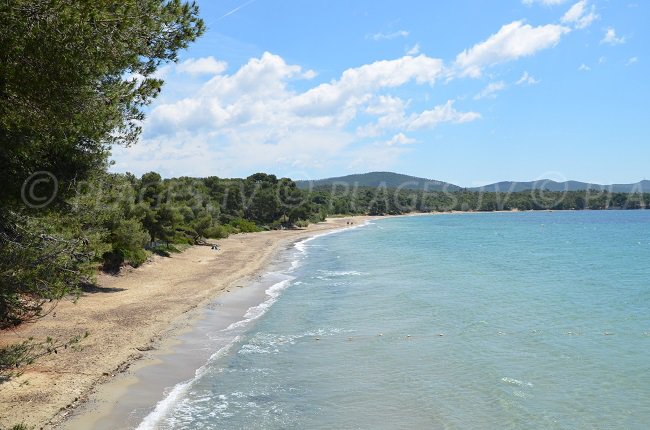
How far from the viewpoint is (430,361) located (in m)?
17.3

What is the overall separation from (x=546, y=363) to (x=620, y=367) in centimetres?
229

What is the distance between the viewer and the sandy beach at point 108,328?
12.1 metres

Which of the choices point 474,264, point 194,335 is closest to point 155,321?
point 194,335

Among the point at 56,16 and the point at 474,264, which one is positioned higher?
the point at 56,16

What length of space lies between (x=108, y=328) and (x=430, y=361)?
1174 cm

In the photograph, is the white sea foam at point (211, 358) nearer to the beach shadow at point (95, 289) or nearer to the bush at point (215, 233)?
the beach shadow at point (95, 289)

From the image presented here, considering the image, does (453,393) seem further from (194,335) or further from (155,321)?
(155,321)

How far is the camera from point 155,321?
70.8ft

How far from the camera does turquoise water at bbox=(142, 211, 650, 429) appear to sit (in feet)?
41.9

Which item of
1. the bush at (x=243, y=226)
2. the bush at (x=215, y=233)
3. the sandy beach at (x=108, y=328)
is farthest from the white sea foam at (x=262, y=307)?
the bush at (x=243, y=226)

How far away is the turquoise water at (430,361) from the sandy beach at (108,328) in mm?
2348

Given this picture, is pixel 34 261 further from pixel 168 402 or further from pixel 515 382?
pixel 515 382

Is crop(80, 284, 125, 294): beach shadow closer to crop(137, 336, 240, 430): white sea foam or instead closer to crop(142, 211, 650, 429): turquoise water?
crop(142, 211, 650, 429): turquoise water

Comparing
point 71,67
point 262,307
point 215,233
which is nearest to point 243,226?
point 215,233
